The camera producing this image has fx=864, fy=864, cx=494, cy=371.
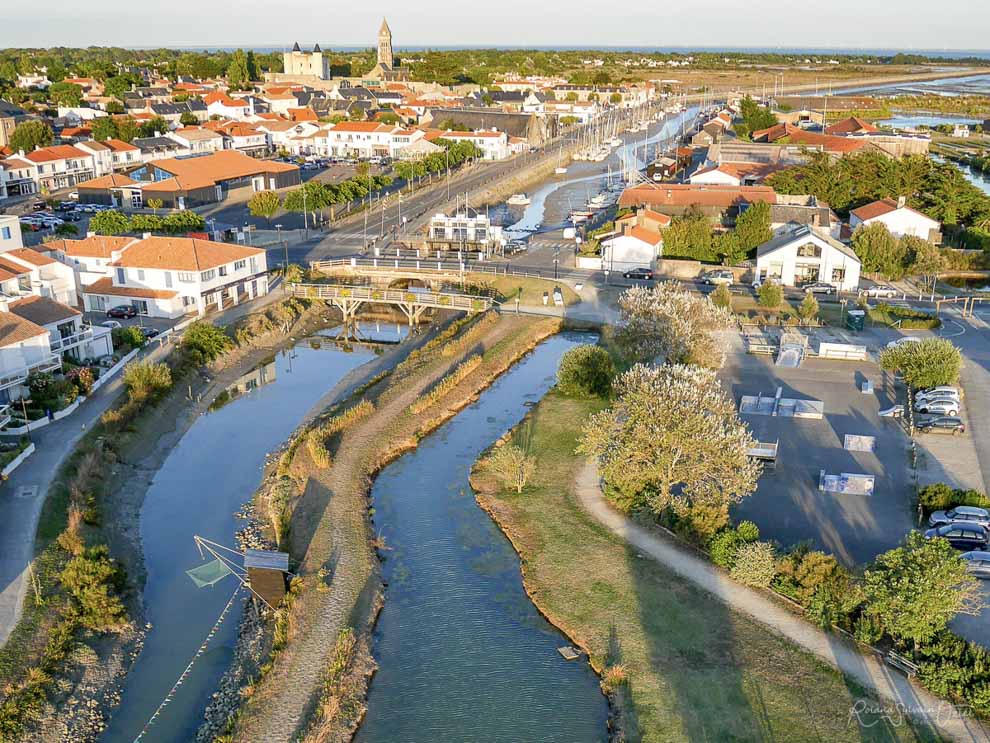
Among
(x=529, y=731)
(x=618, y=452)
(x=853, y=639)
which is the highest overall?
(x=618, y=452)

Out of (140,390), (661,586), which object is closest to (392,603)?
(661,586)

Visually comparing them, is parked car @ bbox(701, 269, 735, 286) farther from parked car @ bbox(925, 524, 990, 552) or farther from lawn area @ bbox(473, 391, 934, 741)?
parked car @ bbox(925, 524, 990, 552)

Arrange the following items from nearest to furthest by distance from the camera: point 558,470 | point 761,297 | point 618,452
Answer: point 618,452 < point 558,470 < point 761,297

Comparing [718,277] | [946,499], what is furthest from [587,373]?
[718,277]

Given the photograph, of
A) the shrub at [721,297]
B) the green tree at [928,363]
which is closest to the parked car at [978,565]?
the green tree at [928,363]

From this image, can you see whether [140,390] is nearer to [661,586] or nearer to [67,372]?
[67,372]
